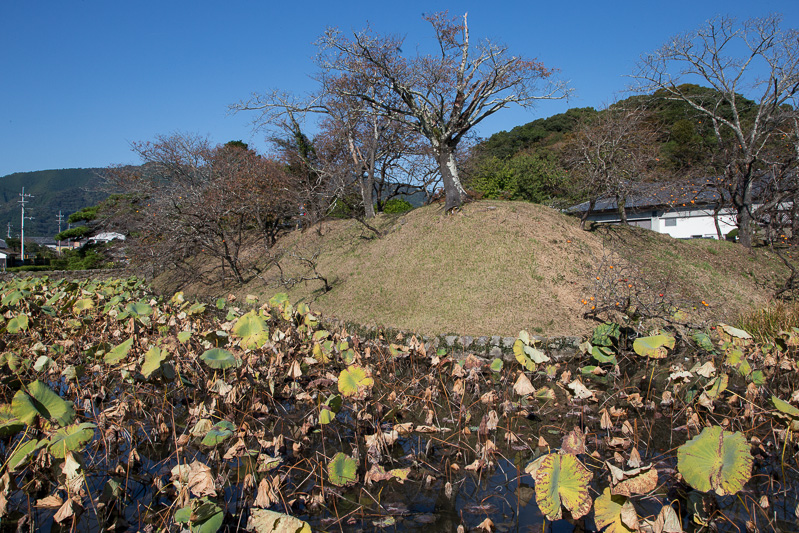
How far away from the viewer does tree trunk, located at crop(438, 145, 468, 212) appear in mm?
15766

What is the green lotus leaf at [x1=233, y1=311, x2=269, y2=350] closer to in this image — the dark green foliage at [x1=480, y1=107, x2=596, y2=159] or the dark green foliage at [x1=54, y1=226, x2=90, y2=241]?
the dark green foliage at [x1=54, y1=226, x2=90, y2=241]

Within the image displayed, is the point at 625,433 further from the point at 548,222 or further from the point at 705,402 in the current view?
the point at 548,222

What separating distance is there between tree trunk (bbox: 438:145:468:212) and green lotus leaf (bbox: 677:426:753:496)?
41.0 feet

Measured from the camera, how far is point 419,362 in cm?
870

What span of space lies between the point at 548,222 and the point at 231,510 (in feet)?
39.0

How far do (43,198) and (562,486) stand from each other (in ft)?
609

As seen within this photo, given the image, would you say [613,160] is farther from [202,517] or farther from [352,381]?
[202,517]

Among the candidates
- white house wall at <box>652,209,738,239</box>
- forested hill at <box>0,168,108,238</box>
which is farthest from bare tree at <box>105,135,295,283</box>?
forested hill at <box>0,168,108,238</box>

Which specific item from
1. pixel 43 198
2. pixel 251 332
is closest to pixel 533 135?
pixel 251 332

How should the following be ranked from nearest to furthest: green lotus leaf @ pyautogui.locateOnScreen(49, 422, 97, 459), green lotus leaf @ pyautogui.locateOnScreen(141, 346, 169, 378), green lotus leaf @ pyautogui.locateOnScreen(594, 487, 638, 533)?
1. green lotus leaf @ pyautogui.locateOnScreen(594, 487, 638, 533)
2. green lotus leaf @ pyautogui.locateOnScreen(49, 422, 97, 459)
3. green lotus leaf @ pyautogui.locateOnScreen(141, 346, 169, 378)

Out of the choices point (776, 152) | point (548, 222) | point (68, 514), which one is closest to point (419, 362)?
point (68, 514)

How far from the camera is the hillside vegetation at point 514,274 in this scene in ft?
35.7

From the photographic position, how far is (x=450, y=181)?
631 inches

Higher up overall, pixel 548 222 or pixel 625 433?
pixel 548 222
